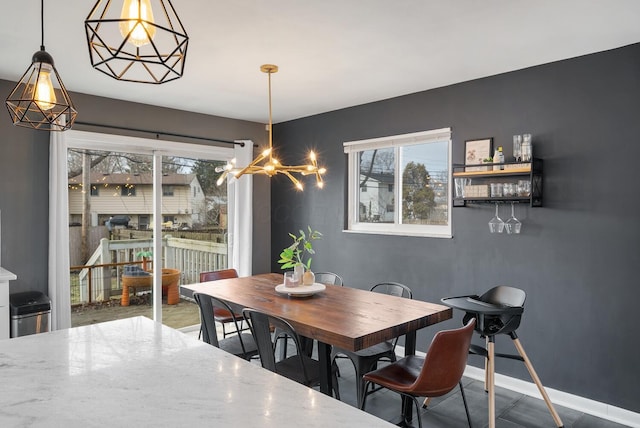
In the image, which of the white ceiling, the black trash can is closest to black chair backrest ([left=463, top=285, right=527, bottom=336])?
the white ceiling

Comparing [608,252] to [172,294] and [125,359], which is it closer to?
[125,359]

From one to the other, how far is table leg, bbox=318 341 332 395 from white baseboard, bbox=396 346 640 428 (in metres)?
1.74

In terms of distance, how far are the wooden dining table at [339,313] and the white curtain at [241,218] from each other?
1552 millimetres

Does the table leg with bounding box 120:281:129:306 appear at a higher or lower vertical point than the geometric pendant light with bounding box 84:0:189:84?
lower

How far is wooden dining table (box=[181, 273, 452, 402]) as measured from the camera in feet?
7.59

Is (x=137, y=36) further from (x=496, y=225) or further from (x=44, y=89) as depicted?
(x=496, y=225)

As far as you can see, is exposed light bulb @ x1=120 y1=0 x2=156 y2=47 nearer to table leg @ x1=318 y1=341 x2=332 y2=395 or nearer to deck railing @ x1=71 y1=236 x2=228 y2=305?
table leg @ x1=318 y1=341 x2=332 y2=395

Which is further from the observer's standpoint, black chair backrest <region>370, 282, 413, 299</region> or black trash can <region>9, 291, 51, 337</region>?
black chair backrest <region>370, 282, 413, 299</region>

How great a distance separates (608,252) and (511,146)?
3.34ft

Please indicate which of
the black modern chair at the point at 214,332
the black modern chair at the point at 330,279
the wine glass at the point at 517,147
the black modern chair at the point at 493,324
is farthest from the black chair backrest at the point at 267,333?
the wine glass at the point at 517,147

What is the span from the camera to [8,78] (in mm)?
3617

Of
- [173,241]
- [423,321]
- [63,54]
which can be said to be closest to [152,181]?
[173,241]

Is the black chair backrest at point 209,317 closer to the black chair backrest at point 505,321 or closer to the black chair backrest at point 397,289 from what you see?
the black chair backrest at point 397,289

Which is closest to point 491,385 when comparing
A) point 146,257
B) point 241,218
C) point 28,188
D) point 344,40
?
point 344,40
